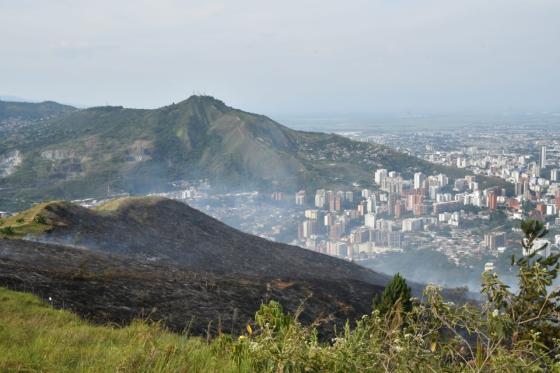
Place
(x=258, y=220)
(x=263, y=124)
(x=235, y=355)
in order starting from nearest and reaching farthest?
(x=235, y=355), (x=258, y=220), (x=263, y=124)

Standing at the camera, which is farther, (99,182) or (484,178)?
(484,178)

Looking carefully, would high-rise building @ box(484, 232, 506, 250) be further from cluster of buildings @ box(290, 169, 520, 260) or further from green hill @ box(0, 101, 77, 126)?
green hill @ box(0, 101, 77, 126)

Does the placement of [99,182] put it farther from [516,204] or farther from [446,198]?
[516,204]

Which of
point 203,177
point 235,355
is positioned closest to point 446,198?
point 203,177

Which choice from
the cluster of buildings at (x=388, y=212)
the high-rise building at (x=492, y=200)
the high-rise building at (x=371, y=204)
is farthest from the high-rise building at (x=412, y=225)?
the high-rise building at (x=492, y=200)

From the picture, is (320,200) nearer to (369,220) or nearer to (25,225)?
(369,220)

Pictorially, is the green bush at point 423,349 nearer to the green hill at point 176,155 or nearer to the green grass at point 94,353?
the green grass at point 94,353

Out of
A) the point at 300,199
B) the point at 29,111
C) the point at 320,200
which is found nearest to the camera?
the point at 320,200

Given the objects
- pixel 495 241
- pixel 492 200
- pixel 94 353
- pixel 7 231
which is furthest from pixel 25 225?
pixel 492 200
